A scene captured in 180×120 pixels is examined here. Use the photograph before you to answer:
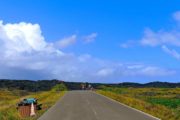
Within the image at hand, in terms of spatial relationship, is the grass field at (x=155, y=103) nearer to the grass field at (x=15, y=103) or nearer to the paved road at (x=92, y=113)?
the paved road at (x=92, y=113)

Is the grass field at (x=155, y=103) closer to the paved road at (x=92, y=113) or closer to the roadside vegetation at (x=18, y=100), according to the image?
the paved road at (x=92, y=113)

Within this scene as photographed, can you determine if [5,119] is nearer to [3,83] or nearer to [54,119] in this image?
[54,119]

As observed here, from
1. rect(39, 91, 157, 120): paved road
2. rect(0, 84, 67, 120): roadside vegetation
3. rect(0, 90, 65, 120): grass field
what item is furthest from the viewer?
rect(0, 84, 67, 120): roadside vegetation

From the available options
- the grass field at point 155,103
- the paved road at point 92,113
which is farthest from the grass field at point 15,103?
the grass field at point 155,103

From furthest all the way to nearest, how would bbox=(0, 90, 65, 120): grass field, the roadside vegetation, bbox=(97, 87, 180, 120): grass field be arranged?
bbox=(97, 87, 180, 120): grass field → the roadside vegetation → bbox=(0, 90, 65, 120): grass field

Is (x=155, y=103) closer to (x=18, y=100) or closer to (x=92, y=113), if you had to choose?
(x=18, y=100)

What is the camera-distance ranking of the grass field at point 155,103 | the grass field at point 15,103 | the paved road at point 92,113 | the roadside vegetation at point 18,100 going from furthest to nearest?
the grass field at point 155,103 < the roadside vegetation at point 18,100 < the grass field at point 15,103 < the paved road at point 92,113

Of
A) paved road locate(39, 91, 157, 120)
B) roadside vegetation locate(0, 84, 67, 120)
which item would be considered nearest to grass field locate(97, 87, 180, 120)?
paved road locate(39, 91, 157, 120)

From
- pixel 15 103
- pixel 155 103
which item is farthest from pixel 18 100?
pixel 155 103

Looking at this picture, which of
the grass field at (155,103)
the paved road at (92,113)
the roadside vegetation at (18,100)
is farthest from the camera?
the grass field at (155,103)

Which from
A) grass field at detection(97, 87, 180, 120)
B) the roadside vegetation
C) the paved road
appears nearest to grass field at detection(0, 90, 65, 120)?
the roadside vegetation

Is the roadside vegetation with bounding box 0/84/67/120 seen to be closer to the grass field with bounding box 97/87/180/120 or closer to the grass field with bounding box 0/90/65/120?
the grass field with bounding box 0/90/65/120

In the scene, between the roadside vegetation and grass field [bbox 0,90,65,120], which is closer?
grass field [bbox 0,90,65,120]

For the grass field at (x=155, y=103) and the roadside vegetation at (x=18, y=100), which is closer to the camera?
the roadside vegetation at (x=18, y=100)
